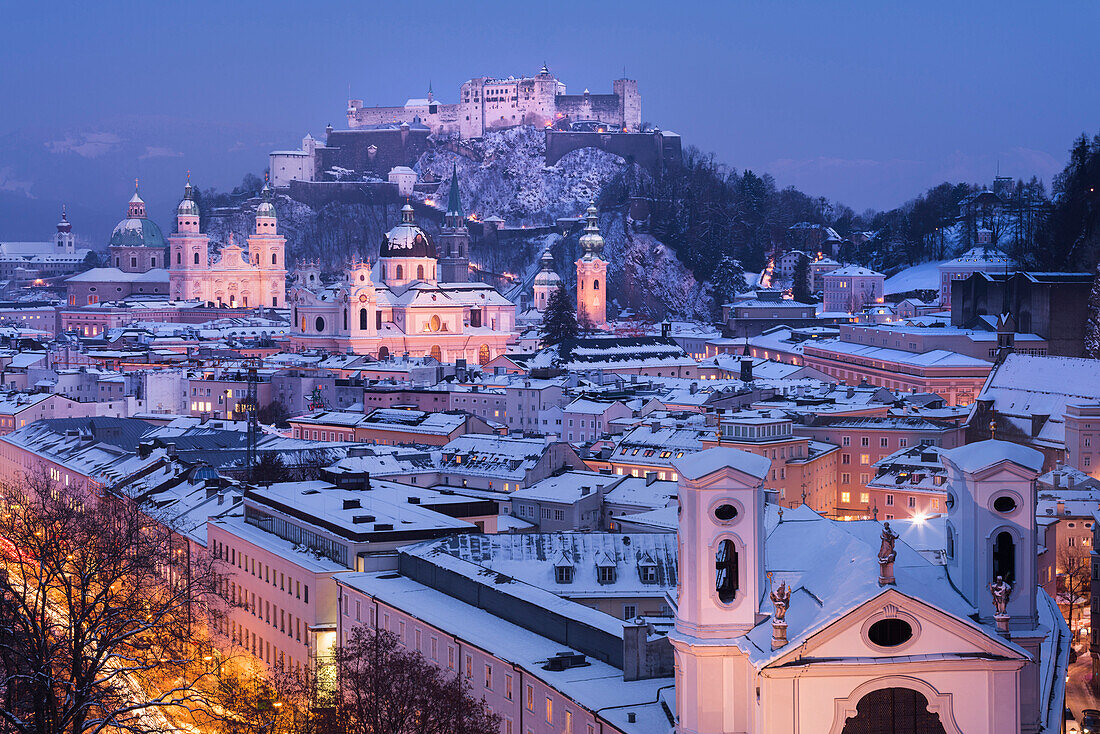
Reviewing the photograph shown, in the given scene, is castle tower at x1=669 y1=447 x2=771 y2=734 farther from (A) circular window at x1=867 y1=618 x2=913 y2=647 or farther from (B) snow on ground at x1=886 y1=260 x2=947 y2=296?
(B) snow on ground at x1=886 y1=260 x2=947 y2=296

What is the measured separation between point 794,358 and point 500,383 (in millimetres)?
19385

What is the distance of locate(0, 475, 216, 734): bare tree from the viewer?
17734 millimetres

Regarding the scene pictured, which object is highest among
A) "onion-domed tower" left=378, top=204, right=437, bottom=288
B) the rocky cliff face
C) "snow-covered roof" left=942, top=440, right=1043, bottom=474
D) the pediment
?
the rocky cliff face

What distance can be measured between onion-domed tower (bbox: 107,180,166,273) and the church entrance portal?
12873cm

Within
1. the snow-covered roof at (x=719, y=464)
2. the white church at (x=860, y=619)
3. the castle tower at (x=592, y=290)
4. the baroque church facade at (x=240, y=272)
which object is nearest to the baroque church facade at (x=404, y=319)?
the castle tower at (x=592, y=290)

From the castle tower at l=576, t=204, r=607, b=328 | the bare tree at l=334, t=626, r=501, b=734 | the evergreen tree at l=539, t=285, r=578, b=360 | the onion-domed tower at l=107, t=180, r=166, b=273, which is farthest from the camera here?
the onion-domed tower at l=107, t=180, r=166, b=273

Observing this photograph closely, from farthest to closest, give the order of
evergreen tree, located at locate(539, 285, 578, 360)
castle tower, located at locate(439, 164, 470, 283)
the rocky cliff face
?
the rocky cliff face < castle tower, located at locate(439, 164, 470, 283) < evergreen tree, located at locate(539, 285, 578, 360)

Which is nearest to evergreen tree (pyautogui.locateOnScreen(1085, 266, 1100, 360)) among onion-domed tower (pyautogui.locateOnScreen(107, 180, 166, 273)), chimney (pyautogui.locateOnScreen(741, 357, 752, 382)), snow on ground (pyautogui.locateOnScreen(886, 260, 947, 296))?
chimney (pyautogui.locateOnScreen(741, 357, 752, 382))

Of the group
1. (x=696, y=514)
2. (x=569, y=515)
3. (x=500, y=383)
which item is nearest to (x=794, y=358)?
(x=500, y=383)

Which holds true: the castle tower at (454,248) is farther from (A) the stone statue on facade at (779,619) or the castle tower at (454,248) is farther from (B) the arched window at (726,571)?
(A) the stone statue on facade at (779,619)

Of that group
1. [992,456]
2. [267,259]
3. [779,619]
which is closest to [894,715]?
[779,619]

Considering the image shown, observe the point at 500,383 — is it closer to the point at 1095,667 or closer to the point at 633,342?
the point at 633,342

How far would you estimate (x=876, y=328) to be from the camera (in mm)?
80938

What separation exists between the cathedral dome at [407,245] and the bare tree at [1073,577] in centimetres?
7506
